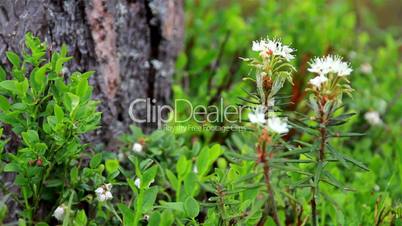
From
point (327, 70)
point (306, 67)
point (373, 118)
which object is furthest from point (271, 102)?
point (306, 67)

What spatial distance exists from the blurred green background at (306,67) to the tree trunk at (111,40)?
0.64 ft

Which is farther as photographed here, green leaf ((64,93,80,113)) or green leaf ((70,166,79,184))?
green leaf ((70,166,79,184))

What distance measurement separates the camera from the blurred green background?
2.40 meters

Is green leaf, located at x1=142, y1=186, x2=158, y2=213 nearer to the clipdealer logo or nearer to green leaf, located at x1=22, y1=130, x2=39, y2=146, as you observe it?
green leaf, located at x1=22, y1=130, x2=39, y2=146

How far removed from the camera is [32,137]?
1581 mm

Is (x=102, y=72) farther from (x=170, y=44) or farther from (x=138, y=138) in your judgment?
(x=170, y=44)

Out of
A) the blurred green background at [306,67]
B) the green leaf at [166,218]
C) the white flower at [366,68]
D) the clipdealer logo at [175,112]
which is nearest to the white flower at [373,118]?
the blurred green background at [306,67]

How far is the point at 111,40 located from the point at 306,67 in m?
1.19

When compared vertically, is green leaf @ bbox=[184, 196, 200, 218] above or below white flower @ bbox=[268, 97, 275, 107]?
below

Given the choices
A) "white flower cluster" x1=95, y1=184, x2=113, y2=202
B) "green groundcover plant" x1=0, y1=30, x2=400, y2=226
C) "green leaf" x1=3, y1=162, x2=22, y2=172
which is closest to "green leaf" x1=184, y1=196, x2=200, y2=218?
"green groundcover plant" x1=0, y1=30, x2=400, y2=226

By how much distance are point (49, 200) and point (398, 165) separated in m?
1.13

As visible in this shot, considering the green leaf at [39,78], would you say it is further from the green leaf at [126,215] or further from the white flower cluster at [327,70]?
the white flower cluster at [327,70]

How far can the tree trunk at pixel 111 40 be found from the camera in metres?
1.87

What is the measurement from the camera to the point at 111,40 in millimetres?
2141
